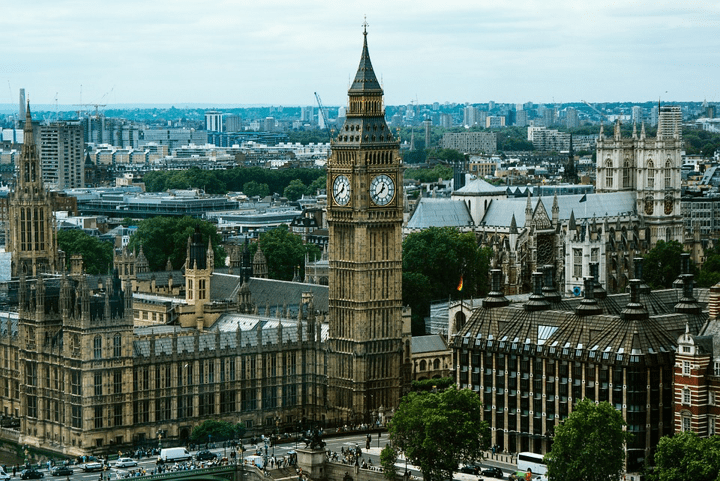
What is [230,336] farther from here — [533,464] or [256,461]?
[533,464]

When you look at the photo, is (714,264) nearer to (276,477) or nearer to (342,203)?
(342,203)

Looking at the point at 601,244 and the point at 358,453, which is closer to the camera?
the point at 358,453

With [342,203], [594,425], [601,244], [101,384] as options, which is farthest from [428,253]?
[594,425]

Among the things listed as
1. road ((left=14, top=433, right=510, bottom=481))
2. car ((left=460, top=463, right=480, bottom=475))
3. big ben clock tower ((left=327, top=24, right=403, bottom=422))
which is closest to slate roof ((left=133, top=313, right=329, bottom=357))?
big ben clock tower ((left=327, top=24, right=403, bottom=422))

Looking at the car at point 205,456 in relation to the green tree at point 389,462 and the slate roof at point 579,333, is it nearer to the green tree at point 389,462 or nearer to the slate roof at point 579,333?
the green tree at point 389,462

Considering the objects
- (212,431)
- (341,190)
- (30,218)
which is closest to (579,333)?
(341,190)

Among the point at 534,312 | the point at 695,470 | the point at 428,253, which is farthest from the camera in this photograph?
the point at 428,253
